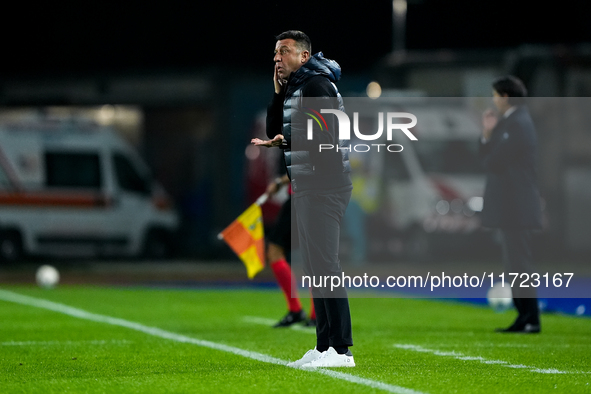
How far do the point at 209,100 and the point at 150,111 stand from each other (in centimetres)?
206

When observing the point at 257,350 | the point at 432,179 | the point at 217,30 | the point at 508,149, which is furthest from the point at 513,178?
the point at 217,30

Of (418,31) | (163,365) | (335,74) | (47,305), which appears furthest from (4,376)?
(418,31)

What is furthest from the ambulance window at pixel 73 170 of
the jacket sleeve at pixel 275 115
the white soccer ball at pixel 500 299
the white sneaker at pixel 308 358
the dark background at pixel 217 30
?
the white sneaker at pixel 308 358

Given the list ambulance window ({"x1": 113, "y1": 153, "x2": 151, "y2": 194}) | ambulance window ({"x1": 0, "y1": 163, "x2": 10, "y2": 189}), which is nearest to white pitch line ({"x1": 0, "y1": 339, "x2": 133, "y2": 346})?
ambulance window ({"x1": 0, "y1": 163, "x2": 10, "y2": 189})

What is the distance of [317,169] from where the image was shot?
684cm

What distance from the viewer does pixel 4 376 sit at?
682 cm

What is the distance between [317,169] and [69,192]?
1558cm

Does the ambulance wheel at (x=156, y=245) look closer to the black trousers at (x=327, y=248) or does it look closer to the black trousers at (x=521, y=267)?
the black trousers at (x=521, y=267)

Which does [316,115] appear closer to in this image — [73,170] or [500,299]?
[500,299]

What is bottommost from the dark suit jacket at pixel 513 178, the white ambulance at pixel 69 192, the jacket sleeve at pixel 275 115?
the white ambulance at pixel 69 192

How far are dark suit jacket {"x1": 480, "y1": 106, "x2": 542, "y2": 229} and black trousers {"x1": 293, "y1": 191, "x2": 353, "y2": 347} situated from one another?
3.31 meters

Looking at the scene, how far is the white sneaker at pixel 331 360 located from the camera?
22.8 ft

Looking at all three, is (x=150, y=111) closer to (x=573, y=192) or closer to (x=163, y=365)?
(x=573, y=192)

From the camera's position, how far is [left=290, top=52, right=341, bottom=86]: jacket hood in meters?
6.79
